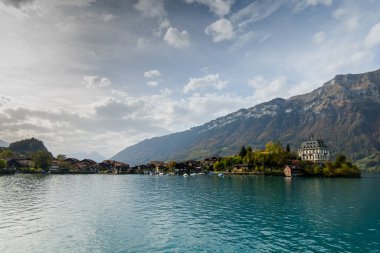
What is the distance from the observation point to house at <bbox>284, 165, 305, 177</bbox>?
7543 inches

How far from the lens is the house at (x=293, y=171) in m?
192

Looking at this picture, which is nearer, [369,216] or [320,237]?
[320,237]

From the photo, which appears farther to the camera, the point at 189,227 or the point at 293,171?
the point at 293,171

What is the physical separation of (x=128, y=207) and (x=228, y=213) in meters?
24.1

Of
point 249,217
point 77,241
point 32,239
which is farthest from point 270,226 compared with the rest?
point 32,239

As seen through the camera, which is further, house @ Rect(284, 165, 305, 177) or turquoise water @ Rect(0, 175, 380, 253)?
house @ Rect(284, 165, 305, 177)

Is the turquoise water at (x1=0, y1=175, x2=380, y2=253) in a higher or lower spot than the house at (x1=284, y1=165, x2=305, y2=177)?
lower

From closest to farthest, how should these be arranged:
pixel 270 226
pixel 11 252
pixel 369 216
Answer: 1. pixel 11 252
2. pixel 270 226
3. pixel 369 216

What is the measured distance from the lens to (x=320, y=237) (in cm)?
4156

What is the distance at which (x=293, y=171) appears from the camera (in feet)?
635

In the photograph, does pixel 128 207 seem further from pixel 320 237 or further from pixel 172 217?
pixel 320 237

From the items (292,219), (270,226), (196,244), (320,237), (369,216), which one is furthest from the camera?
(369,216)

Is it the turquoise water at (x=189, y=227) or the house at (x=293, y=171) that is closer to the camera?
the turquoise water at (x=189, y=227)

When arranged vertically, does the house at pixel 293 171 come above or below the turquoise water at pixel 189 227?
above
